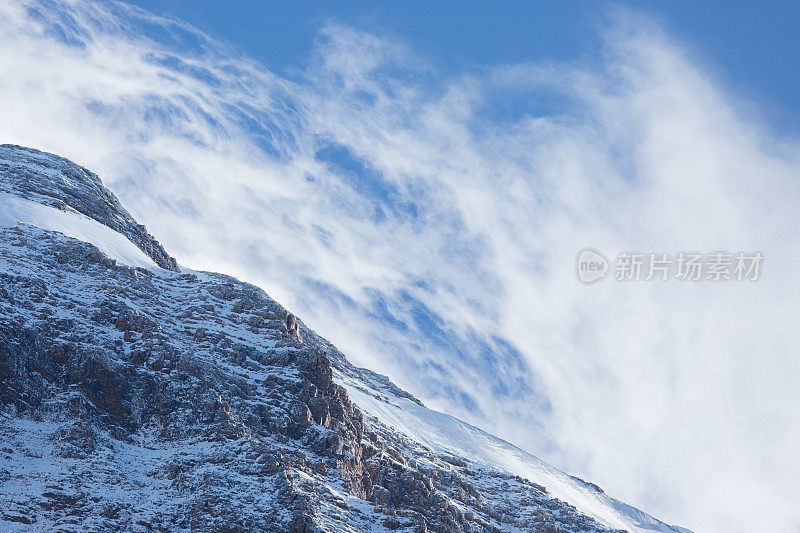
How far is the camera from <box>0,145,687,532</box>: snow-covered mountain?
7675 cm

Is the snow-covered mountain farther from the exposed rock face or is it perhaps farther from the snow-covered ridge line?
the snow-covered ridge line

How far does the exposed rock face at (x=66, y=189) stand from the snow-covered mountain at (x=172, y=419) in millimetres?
758

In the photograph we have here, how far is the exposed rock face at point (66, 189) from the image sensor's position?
126750 mm

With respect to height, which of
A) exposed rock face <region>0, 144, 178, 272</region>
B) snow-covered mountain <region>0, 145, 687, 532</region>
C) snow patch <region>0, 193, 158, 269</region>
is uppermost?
exposed rock face <region>0, 144, 178, 272</region>

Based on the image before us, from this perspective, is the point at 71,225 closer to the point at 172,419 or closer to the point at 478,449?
the point at 172,419

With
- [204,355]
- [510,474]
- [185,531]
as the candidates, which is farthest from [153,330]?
[510,474]

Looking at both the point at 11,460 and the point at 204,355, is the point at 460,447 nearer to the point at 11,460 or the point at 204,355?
the point at 204,355

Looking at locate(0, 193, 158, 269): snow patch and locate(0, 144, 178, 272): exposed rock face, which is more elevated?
locate(0, 144, 178, 272): exposed rock face

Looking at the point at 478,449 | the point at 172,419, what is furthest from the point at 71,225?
the point at 478,449

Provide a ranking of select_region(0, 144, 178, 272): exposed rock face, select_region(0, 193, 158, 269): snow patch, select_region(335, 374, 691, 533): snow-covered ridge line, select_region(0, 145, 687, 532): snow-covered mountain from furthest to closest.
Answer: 1. select_region(335, 374, 691, 533): snow-covered ridge line
2. select_region(0, 144, 178, 272): exposed rock face
3. select_region(0, 193, 158, 269): snow patch
4. select_region(0, 145, 687, 532): snow-covered mountain

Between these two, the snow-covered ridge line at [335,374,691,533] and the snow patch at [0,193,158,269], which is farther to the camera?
the snow-covered ridge line at [335,374,691,533]

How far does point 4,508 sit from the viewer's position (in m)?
70.4

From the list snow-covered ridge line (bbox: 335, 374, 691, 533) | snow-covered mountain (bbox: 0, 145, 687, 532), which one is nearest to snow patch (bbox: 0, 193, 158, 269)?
snow-covered mountain (bbox: 0, 145, 687, 532)

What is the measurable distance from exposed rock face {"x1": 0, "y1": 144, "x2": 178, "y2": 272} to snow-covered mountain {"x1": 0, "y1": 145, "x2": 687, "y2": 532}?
758mm
